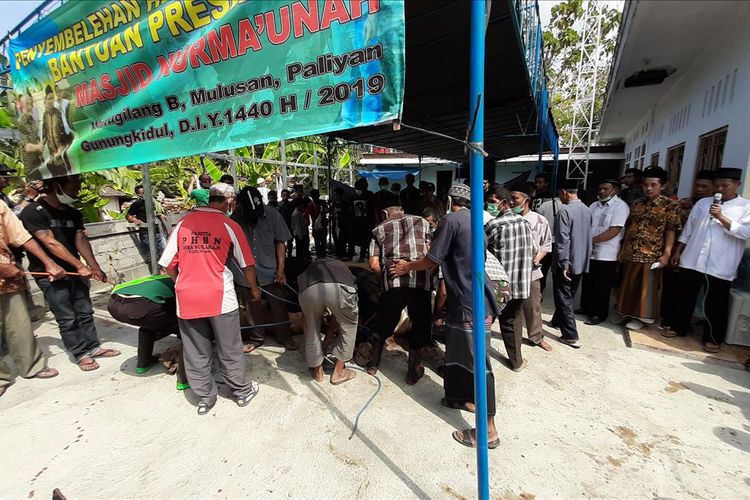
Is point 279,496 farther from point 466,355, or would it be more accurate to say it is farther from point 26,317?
point 26,317

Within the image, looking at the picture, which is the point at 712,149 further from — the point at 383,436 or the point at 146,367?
the point at 146,367

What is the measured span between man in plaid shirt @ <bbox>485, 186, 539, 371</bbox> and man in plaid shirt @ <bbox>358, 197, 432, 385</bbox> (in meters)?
0.67

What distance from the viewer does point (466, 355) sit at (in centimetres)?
270

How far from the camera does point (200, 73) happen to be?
2197 millimetres

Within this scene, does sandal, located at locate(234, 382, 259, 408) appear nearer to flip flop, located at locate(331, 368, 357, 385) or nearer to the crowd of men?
the crowd of men

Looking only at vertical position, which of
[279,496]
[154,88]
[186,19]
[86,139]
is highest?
[186,19]

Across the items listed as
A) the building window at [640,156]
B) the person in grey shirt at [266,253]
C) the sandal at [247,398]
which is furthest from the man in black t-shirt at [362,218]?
the building window at [640,156]

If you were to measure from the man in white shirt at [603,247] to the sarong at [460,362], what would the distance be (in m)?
2.66

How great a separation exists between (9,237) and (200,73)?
8.59 ft

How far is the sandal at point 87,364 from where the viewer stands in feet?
11.8

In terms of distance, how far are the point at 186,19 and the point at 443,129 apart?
18.2 ft

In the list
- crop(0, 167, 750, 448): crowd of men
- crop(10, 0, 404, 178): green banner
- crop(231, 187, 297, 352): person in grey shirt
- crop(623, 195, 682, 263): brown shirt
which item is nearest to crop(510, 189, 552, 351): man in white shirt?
crop(0, 167, 750, 448): crowd of men

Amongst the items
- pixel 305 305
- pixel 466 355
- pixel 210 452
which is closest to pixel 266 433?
pixel 210 452

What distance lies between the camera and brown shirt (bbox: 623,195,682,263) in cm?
408
